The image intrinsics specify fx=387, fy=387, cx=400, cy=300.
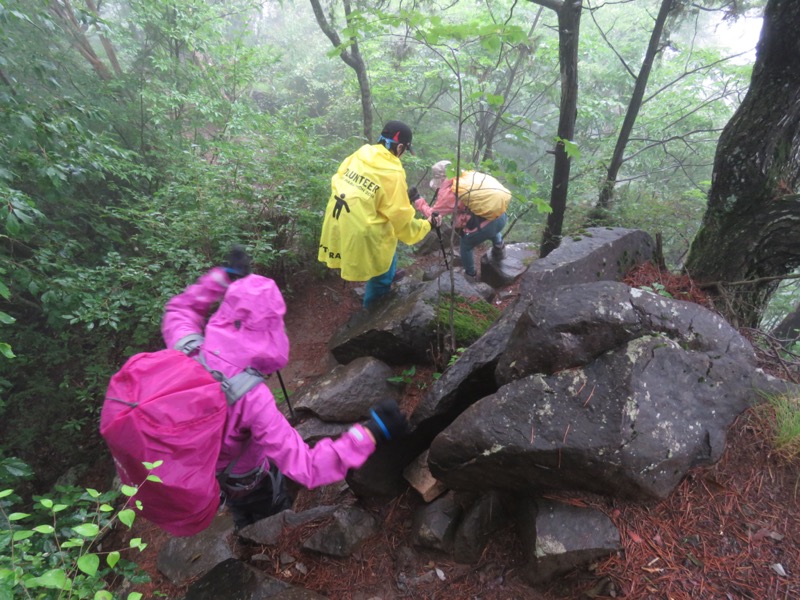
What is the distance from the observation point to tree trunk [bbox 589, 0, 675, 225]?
559 centimetres

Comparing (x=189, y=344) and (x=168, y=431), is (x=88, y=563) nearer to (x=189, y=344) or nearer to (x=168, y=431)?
(x=168, y=431)

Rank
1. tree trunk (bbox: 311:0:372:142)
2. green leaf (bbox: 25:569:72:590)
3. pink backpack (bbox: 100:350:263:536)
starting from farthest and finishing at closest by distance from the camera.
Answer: tree trunk (bbox: 311:0:372:142) → pink backpack (bbox: 100:350:263:536) → green leaf (bbox: 25:569:72:590)

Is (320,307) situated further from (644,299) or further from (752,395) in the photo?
(752,395)

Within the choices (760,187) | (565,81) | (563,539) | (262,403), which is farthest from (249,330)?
(565,81)

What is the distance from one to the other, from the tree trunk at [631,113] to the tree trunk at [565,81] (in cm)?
126

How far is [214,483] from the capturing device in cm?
214

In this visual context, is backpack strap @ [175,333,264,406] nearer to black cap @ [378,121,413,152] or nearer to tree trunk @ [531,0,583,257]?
black cap @ [378,121,413,152]

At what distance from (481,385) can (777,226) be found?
114 inches

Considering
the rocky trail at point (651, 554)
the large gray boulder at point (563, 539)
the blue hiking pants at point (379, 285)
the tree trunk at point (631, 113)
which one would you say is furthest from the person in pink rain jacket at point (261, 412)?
the tree trunk at point (631, 113)

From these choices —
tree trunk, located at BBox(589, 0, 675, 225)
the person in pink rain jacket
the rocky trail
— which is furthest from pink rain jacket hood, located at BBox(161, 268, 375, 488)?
tree trunk, located at BBox(589, 0, 675, 225)

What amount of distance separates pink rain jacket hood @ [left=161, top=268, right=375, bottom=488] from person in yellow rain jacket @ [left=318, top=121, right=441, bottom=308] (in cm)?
190

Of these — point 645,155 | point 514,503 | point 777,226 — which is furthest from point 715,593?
point 645,155

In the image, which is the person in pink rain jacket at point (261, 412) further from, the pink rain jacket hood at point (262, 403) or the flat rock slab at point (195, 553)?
the flat rock slab at point (195, 553)

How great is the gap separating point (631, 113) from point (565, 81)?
207 centimetres
